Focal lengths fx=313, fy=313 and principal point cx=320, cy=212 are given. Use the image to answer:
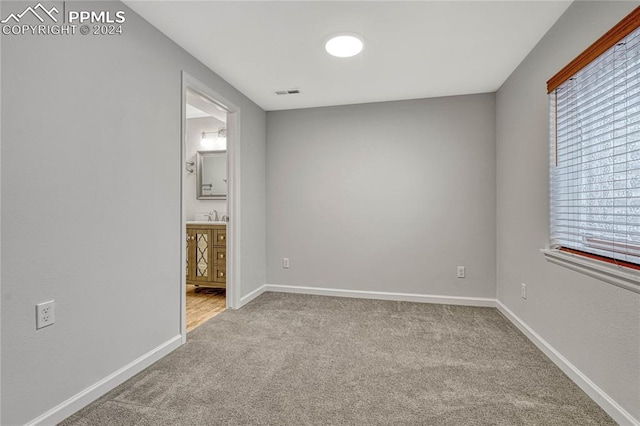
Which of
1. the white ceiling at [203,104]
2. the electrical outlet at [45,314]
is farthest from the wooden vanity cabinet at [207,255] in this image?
the electrical outlet at [45,314]

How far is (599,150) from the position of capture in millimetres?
1762

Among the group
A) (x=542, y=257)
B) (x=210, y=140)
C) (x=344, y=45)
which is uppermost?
(x=344, y=45)

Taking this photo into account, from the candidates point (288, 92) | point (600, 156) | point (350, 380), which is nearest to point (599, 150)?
point (600, 156)

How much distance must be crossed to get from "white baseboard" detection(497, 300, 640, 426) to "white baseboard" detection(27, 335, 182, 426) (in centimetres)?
271

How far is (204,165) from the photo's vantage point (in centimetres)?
468

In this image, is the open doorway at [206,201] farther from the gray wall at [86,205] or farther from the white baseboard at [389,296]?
the gray wall at [86,205]

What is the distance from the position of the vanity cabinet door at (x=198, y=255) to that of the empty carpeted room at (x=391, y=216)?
649 mm

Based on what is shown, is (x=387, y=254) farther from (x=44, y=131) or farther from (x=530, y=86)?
(x=44, y=131)

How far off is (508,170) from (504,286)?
1174mm

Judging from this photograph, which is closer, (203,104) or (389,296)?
(203,104)

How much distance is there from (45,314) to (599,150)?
3.03m

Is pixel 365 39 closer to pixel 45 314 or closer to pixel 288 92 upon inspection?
pixel 288 92

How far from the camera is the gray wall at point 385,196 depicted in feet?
11.5

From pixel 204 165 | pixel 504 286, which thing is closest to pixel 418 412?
pixel 504 286
